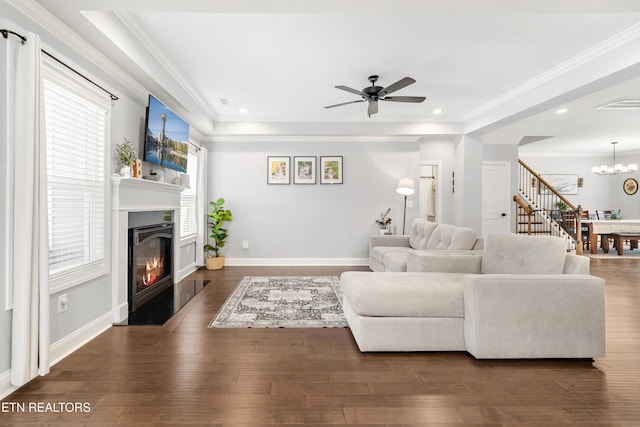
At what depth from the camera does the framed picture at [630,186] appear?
989 cm

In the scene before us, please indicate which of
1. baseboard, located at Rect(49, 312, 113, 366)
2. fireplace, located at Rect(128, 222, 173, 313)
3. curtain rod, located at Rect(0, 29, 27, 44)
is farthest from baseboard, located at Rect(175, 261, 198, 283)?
curtain rod, located at Rect(0, 29, 27, 44)

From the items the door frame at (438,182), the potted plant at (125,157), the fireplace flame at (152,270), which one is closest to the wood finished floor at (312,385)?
the fireplace flame at (152,270)

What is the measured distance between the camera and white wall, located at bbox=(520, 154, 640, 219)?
10.2m

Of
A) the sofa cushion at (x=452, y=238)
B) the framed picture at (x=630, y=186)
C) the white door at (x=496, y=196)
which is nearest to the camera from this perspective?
the sofa cushion at (x=452, y=238)

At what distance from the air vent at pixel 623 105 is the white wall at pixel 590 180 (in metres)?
→ 4.83

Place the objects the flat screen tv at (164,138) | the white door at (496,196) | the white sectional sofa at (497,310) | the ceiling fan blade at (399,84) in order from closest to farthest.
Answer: the white sectional sofa at (497,310)
the ceiling fan blade at (399,84)
the flat screen tv at (164,138)
the white door at (496,196)

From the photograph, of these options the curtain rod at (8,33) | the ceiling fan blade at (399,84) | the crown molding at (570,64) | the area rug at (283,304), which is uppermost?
the crown molding at (570,64)

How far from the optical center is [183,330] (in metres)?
3.08

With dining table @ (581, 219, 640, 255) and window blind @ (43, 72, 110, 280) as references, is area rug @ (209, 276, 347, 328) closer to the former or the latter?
window blind @ (43, 72, 110, 280)

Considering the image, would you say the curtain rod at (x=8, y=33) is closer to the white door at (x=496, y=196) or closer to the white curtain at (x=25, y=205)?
the white curtain at (x=25, y=205)

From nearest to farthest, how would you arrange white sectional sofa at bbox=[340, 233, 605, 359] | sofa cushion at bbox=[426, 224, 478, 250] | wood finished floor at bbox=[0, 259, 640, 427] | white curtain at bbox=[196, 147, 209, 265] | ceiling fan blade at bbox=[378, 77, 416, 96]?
wood finished floor at bbox=[0, 259, 640, 427], white sectional sofa at bbox=[340, 233, 605, 359], ceiling fan blade at bbox=[378, 77, 416, 96], sofa cushion at bbox=[426, 224, 478, 250], white curtain at bbox=[196, 147, 209, 265]

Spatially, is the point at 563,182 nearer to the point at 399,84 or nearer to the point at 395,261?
the point at 395,261

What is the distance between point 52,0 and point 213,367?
2583 mm

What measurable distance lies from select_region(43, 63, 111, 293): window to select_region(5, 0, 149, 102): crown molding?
244mm
